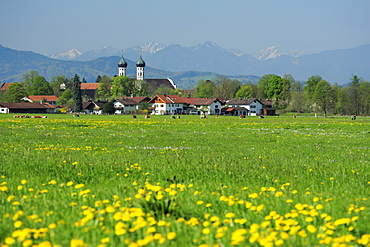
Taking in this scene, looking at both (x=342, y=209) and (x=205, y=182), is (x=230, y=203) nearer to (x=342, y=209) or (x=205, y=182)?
(x=342, y=209)

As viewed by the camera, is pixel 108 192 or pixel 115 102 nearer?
pixel 108 192

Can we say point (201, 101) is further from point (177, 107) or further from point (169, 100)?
point (169, 100)

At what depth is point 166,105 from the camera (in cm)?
16638

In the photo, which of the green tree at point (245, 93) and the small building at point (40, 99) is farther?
the green tree at point (245, 93)

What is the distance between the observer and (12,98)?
16838cm

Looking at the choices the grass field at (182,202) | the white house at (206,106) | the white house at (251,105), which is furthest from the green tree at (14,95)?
the grass field at (182,202)

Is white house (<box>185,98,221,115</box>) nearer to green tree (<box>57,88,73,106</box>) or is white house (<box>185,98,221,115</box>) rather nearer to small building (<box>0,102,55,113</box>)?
green tree (<box>57,88,73,106</box>)

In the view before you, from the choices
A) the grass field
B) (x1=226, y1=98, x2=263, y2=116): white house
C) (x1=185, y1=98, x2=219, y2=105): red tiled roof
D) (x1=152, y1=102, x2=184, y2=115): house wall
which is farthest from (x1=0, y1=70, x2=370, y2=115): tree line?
the grass field

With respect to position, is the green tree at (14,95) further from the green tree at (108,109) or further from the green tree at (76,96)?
the green tree at (108,109)

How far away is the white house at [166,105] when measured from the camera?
16579cm

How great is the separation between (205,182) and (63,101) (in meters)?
188

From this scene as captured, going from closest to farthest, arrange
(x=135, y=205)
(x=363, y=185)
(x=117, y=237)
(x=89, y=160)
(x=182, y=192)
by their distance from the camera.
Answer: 1. (x=117, y=237)
2. (x=135, y=205)
3. (x=182, y=192)
4. (x=363, y=185)
5. (x=89, y=160)

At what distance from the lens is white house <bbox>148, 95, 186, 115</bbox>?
166m

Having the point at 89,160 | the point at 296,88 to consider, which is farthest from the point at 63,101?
the point at 89,160
